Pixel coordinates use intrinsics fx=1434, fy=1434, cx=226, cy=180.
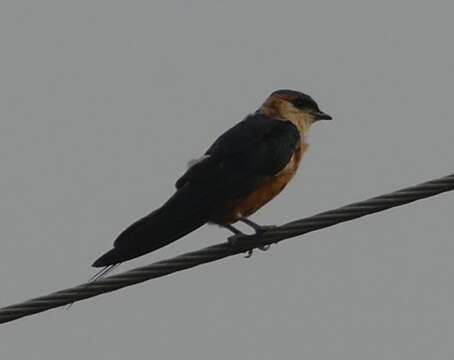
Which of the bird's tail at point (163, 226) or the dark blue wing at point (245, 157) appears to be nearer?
the bird's tail at point (163, 226)

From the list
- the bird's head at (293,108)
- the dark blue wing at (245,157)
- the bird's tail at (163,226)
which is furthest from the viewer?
the bird's head at (293,108)

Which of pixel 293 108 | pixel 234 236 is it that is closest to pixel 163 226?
pixel 234 236

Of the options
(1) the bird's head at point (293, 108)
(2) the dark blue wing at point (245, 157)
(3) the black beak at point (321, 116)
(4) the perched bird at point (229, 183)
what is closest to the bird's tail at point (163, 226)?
(4) the perched bird at point (229, 183)

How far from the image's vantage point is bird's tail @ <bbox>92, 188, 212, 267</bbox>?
7.32 metres

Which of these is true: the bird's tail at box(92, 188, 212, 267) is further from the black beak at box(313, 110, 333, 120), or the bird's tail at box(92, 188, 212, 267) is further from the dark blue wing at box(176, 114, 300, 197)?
the black beak at box(313, 110, 333, 120)

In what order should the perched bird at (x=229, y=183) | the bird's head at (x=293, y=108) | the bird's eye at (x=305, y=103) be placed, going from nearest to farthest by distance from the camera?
the perched bird at (x=229, y=183)
the bird's head at (x=293, y=108)
the bird's eye at (x=305, y=103)

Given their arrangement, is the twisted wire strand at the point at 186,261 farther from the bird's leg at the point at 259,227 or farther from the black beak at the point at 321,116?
the black beak at the point at 321,116

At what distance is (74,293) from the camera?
21.1 ft

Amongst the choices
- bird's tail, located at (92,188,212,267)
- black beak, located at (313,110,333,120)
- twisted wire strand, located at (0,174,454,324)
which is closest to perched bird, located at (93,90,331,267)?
bird's tail, located at (92,188,212,267)

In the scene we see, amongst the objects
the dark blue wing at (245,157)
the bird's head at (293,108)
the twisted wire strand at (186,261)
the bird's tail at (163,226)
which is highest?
the bird's head at (293,108)

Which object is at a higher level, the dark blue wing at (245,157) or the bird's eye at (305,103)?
the bird's eye at (305,103)

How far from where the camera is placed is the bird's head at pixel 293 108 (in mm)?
9305

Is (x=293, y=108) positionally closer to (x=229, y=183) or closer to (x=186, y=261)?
(x=229, y=183)

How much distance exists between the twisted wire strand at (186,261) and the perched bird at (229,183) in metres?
0.66
